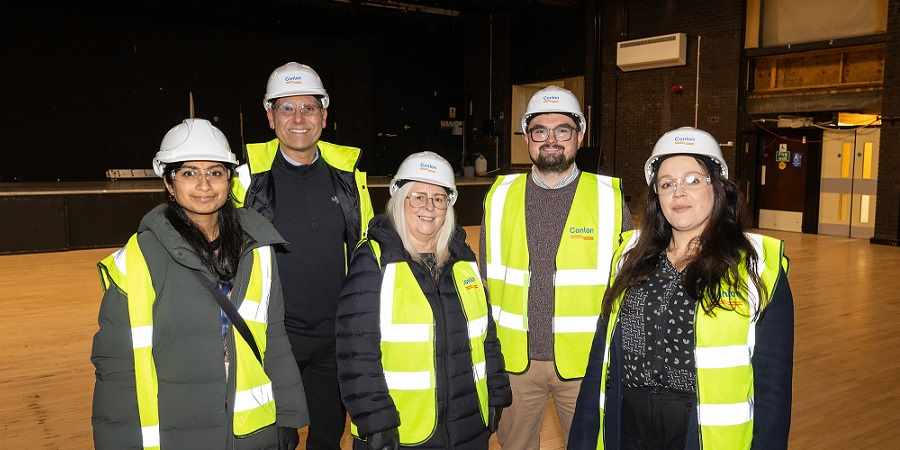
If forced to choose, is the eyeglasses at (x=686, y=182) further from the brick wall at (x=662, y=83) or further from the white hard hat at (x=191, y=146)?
the brick wall at (x=662, y=83)

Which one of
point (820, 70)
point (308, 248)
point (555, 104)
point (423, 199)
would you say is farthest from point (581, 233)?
point (820, 70)

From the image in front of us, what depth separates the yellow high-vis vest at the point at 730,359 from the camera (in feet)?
4.91

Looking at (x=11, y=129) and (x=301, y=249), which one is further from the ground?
(x=11, y=129)

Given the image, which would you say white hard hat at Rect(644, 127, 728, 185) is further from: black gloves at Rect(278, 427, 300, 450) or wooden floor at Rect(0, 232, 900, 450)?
wooden floor at Rect(0, 232, 900, 450)

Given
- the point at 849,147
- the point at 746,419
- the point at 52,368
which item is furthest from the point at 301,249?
the point at 849,147

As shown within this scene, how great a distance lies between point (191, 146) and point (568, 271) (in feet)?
4.17

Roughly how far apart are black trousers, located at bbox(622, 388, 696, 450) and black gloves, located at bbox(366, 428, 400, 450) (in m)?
0.61

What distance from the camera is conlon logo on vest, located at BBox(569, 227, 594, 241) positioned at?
229 centimetres

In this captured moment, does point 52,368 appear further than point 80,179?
No

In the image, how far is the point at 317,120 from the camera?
2418mm

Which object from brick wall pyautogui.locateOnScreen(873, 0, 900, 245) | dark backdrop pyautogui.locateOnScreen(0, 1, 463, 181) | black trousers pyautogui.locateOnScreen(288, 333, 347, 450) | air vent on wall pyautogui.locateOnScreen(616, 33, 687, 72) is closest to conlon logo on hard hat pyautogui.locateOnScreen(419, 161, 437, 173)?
black trousers pyautogui.locateOnScreen(288, 333, 347, 450)

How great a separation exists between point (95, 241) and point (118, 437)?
8.26 metres

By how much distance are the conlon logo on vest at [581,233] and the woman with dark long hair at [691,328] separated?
1.64ft

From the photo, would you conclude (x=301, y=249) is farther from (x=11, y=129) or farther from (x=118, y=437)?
(x=11, y=129)
